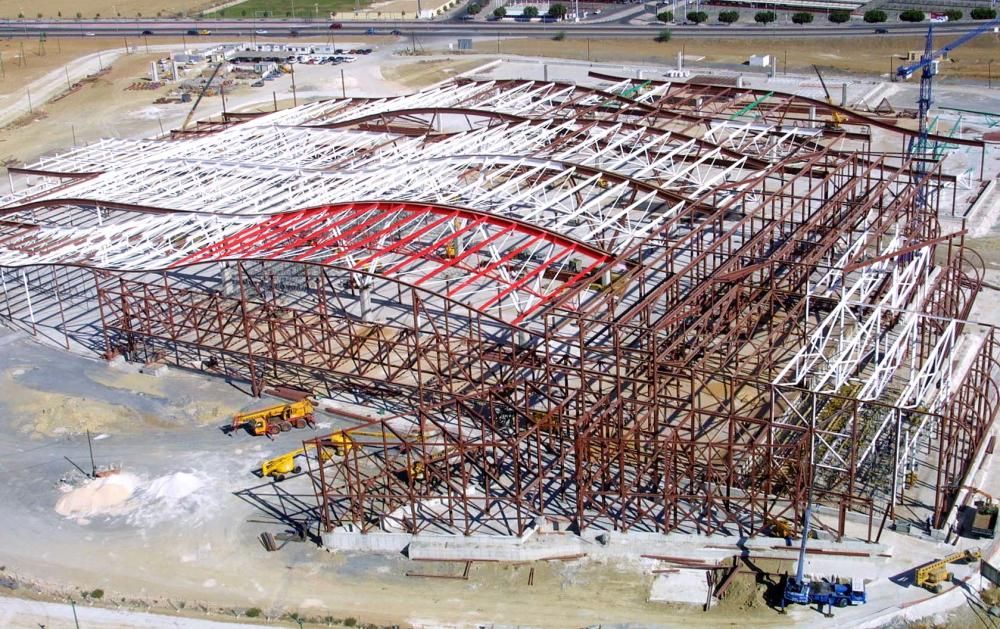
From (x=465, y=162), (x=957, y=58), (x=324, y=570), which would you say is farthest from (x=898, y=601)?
(x=957, y=58)

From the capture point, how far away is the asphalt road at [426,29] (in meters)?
105

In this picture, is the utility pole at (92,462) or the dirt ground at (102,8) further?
the dirt ground at (102,8)

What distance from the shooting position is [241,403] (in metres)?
41.9

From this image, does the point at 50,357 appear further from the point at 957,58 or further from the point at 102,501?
the point at 957,58

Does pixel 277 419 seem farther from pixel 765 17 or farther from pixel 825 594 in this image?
pixel 765 17

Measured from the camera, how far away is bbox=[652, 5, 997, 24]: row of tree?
346 ft

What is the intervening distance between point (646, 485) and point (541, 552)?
4.16 meters

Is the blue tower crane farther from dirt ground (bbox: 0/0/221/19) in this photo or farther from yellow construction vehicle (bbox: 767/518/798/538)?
dirt ground (bbox: 0/0/221/19)

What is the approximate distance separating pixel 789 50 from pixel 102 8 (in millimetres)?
87706

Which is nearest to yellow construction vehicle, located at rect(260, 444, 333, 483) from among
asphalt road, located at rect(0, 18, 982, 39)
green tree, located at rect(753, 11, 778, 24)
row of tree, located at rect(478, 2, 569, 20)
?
asphalt road, located at rect(0, 18, 982, 39)

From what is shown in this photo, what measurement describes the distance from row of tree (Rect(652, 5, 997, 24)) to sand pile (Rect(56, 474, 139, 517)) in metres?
90.0

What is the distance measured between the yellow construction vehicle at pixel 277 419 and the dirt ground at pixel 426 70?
56.5 meters

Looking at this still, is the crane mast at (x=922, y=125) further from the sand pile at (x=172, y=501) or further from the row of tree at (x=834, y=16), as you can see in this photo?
the sand pile at (x=172, y=501)

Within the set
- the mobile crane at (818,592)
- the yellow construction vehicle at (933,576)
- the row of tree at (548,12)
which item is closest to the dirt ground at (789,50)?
the row of tree at (548,12)
